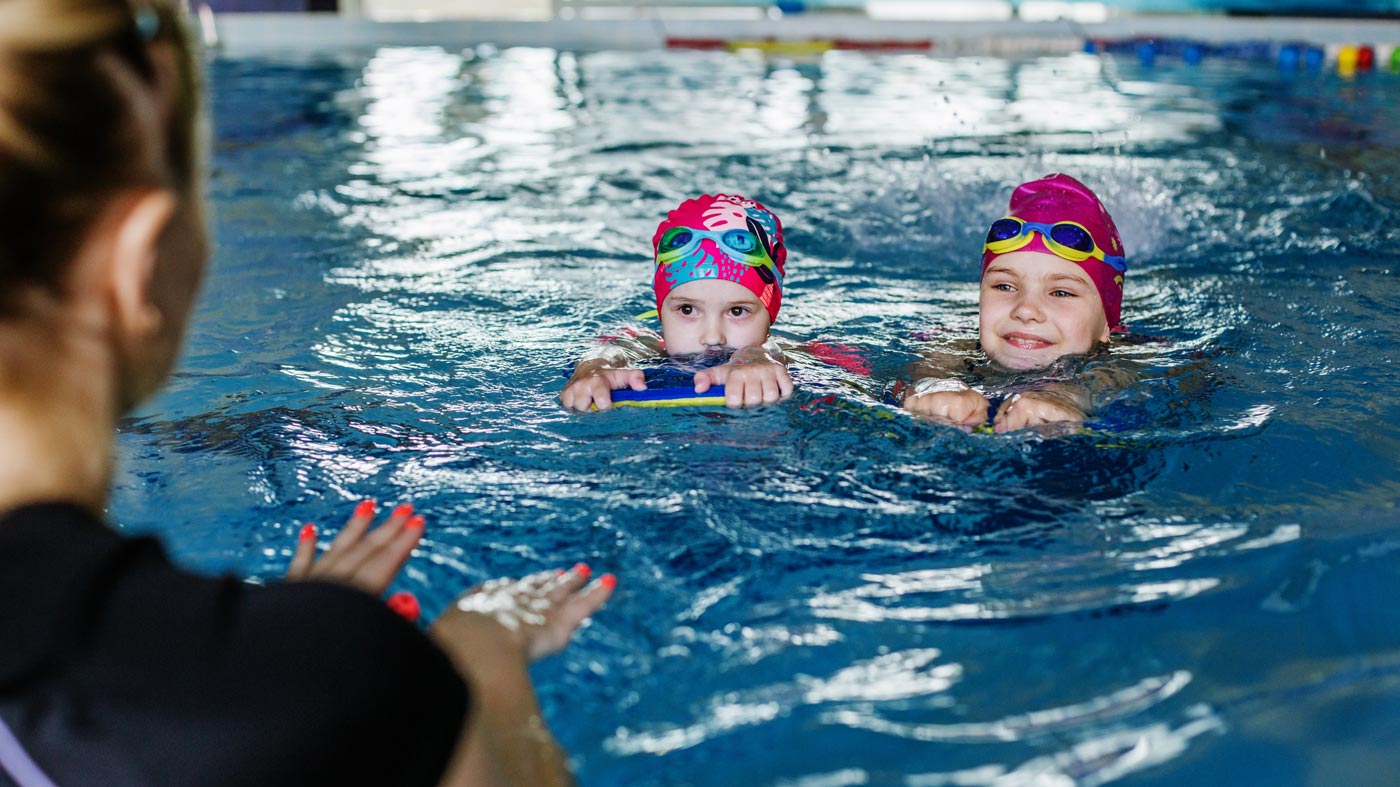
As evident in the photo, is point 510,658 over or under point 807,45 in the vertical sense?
under

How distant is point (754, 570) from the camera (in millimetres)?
2426

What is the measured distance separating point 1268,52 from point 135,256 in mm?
15428

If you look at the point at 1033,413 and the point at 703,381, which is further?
the point at 703,381

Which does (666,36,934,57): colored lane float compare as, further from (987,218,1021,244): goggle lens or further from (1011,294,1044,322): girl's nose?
(1011,294,1044,322): girl's nose

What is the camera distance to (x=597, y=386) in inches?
129

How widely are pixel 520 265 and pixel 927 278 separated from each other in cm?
179

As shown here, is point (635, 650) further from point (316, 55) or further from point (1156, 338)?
point (316, 55)

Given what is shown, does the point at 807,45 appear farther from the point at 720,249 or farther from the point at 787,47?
the point at 720,249

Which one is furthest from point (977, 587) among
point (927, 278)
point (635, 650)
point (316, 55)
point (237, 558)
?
point (316, 55)

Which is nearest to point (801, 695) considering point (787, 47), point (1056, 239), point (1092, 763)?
point (1092, 763)

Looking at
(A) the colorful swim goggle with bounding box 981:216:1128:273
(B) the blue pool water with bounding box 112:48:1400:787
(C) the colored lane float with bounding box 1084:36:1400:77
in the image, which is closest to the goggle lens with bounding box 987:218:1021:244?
(A) the colorful swim goggle with bounding box 981:216:1128:273

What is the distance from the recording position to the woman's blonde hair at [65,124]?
3.37 feet

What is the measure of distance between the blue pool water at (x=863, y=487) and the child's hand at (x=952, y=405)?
14 cm

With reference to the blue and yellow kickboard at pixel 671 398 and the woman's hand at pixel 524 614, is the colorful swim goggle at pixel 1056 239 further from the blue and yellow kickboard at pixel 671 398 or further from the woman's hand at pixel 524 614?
the woman's hand at pixel 524 614
